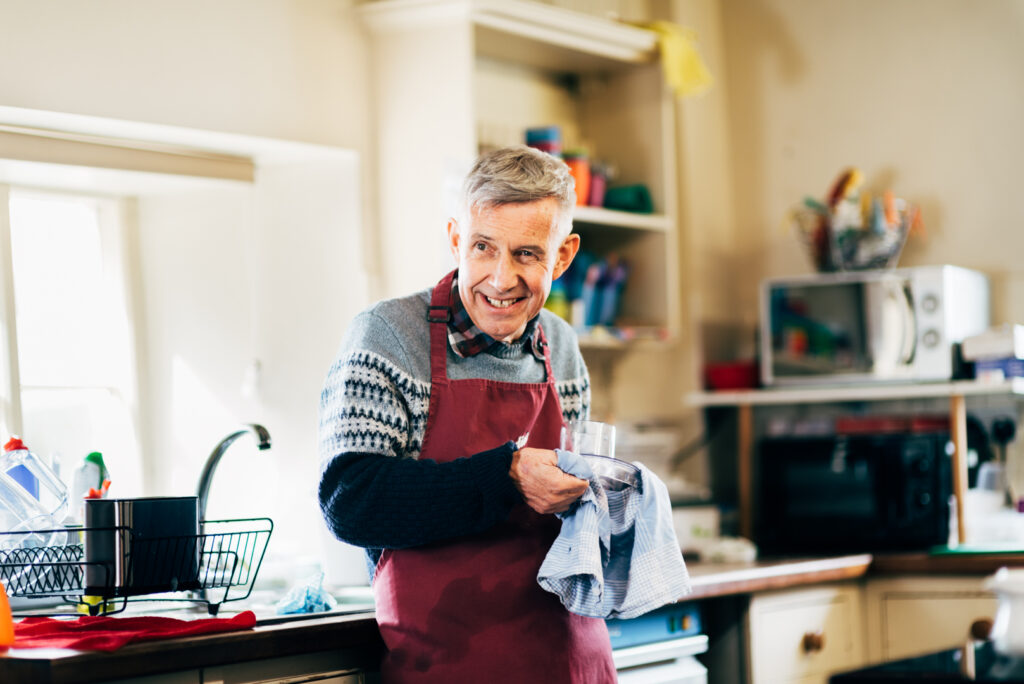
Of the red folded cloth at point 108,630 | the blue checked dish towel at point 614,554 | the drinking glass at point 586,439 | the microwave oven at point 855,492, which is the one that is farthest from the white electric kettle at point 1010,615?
the microwave oven at point 855,492

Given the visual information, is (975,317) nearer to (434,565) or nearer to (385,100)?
(385,100)

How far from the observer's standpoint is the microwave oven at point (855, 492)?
3.34 m

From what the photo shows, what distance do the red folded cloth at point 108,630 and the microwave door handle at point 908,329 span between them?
2.13m

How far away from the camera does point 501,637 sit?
1951 millimetres

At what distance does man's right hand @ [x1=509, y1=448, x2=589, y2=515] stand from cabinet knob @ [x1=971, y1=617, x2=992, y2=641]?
1668 mm

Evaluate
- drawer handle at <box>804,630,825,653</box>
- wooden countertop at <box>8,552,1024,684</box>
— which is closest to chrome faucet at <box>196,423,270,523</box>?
wooden countertop at <box>8,552,1024,684</box>

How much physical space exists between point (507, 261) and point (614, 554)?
496 millimetres

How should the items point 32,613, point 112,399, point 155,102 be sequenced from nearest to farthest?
point 32,613 → point 155,102 → point 112,399

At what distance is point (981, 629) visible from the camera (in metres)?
3.10

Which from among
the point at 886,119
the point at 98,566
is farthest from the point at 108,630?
the point at 886,119

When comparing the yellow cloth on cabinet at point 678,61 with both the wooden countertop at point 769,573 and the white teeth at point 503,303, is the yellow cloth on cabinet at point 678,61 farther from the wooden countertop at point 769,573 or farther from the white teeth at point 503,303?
the white teeth at point 503,303

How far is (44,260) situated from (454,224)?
116 centimetres

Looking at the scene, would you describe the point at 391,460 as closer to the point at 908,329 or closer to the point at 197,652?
the point at 197,652

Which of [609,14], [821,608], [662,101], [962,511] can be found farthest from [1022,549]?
[609,14]
